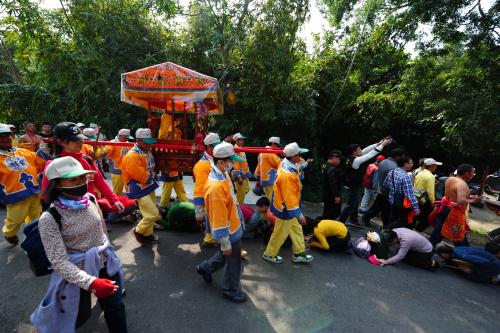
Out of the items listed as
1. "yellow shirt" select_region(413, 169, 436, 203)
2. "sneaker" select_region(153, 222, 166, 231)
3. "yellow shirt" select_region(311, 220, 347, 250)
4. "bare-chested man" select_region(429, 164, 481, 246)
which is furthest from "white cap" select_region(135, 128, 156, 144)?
"yellow shirt" select_region(413, 169, 436, 203)

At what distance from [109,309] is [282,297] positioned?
1998 millimetres

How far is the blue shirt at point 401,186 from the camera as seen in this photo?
4.88m

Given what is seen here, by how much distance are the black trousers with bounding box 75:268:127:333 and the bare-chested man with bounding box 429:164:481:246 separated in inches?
192

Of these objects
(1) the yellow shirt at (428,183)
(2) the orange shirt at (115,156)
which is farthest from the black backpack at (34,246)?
(1) the yellow shirt at (428,183)

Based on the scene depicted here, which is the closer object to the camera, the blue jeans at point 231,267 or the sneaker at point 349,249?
the blue jeans at point 231,267

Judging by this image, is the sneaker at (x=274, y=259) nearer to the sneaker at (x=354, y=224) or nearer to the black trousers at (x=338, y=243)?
the black trousers at (x=338, y=243)

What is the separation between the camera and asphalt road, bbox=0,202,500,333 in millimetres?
2957

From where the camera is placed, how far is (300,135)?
950cm

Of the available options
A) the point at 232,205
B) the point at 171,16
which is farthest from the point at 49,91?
the point at 232,205

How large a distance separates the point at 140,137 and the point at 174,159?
0.76 m

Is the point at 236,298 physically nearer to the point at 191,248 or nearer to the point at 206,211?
the point at 206,211

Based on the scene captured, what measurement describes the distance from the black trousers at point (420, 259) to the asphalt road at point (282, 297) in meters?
0.10

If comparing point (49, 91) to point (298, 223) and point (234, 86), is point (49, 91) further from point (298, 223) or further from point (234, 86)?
point (298, 223)

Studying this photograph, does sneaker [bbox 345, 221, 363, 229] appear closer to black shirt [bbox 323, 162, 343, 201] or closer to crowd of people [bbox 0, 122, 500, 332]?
crowd of people [bbox 0, 122, 500, 332]
